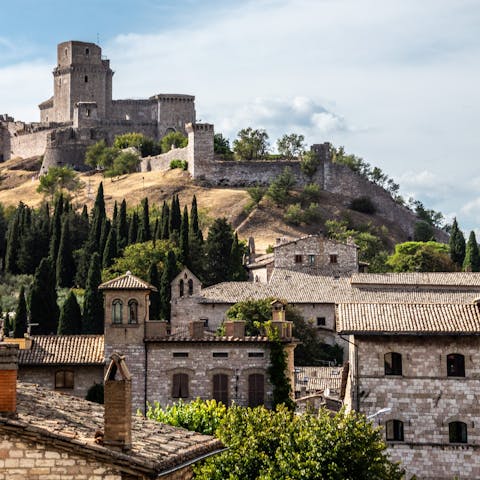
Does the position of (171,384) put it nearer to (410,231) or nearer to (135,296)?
(135,296)

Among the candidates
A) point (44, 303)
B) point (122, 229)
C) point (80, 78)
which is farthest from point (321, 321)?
point (80, 78)

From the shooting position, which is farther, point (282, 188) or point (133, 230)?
point (282, 188)

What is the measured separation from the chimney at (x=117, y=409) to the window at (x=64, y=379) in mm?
38830

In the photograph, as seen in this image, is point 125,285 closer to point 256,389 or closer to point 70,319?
point 256,389

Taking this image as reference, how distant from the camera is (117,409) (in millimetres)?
19828

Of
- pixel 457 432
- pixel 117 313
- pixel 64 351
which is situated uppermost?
pixel 117 313

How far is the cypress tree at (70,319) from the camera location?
8581cm

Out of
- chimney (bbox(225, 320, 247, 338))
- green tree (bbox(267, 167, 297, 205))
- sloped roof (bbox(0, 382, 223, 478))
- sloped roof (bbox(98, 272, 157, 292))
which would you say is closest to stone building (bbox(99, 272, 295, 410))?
sloped roof (bbox(98, 272, 157, 292))

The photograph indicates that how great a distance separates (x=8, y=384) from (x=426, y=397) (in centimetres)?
3462

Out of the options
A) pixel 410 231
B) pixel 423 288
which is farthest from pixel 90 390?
pixel 410 231

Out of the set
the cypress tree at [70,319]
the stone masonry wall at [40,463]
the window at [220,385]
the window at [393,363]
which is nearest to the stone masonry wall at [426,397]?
the window at [393,363]

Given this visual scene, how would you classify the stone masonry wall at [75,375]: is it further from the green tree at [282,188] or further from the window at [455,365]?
the green tree at [282,188]

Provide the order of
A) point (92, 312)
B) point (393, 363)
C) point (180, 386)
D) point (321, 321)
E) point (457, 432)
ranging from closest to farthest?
point (457, 432) → point (393, 363) → point (180, 386) → point (92, 312) → point (321, 321)

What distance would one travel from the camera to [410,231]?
15450cm
